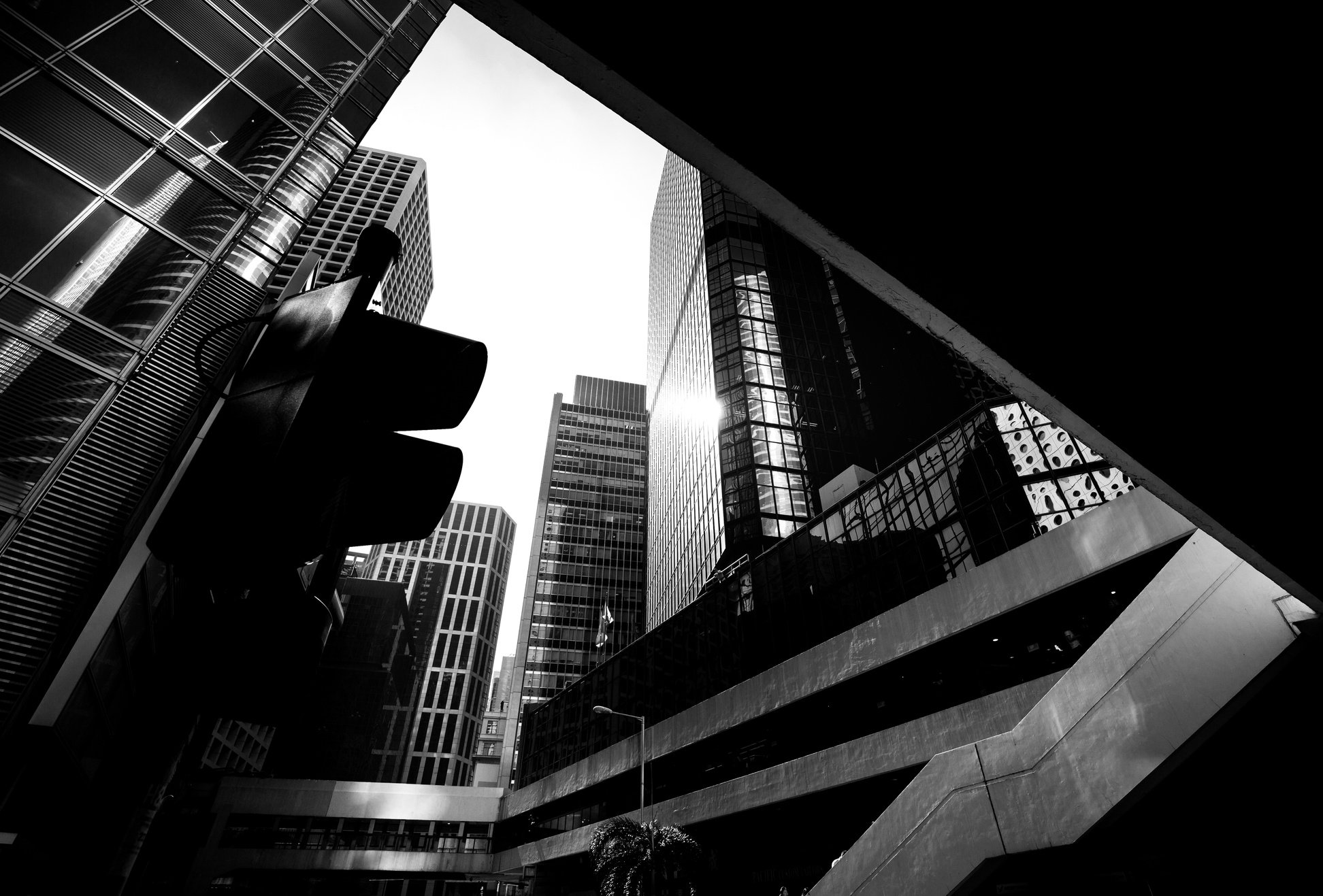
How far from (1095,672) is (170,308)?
57.6ft

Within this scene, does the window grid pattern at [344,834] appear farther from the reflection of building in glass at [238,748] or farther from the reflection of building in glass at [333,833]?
the reflection of building in glass at [238,748]

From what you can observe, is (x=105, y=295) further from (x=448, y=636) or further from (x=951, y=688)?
(x=448, y=636)

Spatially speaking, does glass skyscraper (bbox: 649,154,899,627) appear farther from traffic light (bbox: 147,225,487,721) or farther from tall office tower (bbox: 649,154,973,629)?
traffic light (bbox: 147,225,487,721)

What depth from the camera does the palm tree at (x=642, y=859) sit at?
21688mm

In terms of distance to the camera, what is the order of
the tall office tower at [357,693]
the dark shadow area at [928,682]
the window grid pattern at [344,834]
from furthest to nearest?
the tall office tower at [357,693] < the window grid pattern at [344,834] < the dark shadow area at [928,682]

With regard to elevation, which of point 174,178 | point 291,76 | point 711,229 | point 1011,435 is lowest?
point 174,178

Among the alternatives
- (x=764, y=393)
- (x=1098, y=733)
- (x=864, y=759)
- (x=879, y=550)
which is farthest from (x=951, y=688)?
(x=764, y=393)

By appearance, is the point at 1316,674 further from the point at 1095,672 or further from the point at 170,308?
the point at 170,308

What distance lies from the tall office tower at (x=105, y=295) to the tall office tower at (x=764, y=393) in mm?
42637

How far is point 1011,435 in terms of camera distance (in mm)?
21344

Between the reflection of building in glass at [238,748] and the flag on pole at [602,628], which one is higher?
the flag on pole at [602,628]

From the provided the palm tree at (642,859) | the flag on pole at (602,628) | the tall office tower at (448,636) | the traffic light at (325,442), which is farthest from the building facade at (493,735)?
the traffic light at (325,442)

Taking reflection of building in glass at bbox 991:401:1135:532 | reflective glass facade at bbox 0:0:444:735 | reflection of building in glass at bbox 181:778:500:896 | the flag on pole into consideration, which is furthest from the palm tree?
the flag on pole

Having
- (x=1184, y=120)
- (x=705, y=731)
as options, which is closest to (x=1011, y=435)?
(x=705, y=731)
